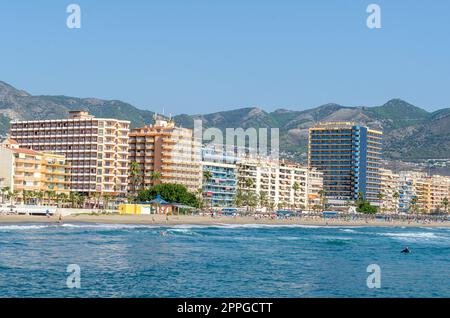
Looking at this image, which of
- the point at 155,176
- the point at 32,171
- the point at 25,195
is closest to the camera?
the point at 25,195

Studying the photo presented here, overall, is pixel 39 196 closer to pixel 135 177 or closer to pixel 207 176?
pixel 135 177

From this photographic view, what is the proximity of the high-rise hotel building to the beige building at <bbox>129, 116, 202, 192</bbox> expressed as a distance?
12.5 m

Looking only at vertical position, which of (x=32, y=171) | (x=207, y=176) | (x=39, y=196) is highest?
(x=207, y=176)

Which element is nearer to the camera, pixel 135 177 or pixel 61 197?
pixel 61 197

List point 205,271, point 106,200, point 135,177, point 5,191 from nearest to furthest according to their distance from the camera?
1. point 205,271
2. point 5,191
3. point 106,200
4. point 135,177

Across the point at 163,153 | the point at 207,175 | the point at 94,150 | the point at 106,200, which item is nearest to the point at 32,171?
the point at 106,200

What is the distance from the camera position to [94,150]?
155m

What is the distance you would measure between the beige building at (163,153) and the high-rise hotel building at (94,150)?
12.5 metres

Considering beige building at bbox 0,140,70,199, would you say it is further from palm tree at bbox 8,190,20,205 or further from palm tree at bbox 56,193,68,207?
palm tree at bbox 56,193,68,207

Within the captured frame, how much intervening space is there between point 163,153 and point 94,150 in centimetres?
2116

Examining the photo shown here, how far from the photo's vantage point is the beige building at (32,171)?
135 m

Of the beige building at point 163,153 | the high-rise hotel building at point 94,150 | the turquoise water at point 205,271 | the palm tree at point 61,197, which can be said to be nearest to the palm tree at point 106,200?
the high-rise hotel building at point 94,150
